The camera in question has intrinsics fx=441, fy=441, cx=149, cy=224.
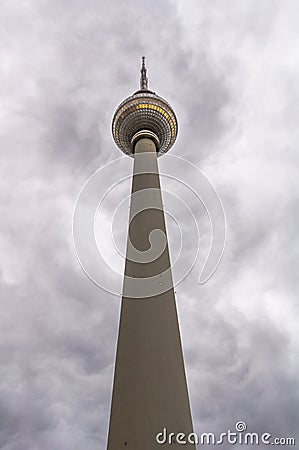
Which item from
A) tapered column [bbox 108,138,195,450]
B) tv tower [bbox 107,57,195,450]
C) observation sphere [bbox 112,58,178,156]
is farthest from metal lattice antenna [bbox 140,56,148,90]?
tapered column [bbox 108,138,195,450]

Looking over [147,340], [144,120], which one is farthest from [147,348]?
[144,120]

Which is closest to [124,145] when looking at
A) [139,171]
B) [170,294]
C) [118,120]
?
[118,120]

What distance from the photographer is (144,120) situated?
168ft

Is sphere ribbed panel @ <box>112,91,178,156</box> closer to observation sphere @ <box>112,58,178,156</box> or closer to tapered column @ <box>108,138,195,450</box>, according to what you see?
observation sphere @ <box>112,58,178,156</box>

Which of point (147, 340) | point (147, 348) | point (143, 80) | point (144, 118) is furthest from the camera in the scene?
point (143, 80)

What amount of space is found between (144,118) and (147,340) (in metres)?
29.0

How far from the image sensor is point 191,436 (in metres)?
26.9

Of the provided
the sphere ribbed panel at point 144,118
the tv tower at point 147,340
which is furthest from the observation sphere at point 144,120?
the tv tower at point 147,340

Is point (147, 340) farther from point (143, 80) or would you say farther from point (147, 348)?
point (143, 80)

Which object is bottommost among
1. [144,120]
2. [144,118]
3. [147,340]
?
[147,340]

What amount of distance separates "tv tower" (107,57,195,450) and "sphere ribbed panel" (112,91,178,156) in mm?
4612

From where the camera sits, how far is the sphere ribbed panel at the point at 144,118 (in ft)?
168

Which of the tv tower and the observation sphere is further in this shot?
the observation sphere

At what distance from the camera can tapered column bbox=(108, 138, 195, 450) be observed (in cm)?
2645
